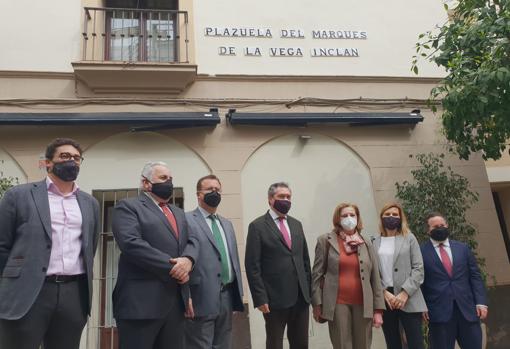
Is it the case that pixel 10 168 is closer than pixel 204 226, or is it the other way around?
pixel 204 226

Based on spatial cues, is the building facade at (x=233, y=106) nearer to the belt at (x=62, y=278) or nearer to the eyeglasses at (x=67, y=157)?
the eyeglasses at (x=67, y=157)

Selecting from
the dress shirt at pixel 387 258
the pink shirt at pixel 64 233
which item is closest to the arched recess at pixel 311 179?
the dress shirt at pixel 387 258

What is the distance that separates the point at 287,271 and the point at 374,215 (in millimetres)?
2928

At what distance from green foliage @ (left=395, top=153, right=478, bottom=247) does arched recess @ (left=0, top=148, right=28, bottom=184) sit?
507cm

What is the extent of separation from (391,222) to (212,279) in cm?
189

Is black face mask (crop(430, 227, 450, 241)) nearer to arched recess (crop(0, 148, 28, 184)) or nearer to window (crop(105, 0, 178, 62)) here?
window (crop(105, 0, 178, 62))

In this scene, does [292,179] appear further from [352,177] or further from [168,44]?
[168,44]

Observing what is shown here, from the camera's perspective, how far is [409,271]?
157 inches

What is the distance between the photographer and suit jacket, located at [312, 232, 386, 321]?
144 inches

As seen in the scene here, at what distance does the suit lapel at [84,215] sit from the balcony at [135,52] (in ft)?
11.3

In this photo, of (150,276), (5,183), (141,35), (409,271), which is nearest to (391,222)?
(409,271)

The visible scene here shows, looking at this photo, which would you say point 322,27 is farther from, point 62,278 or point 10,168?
point 62,278

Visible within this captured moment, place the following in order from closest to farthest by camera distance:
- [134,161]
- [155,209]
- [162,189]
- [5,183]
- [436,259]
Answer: [155,209], [162,189], [436,259], [5,183], [134,161]

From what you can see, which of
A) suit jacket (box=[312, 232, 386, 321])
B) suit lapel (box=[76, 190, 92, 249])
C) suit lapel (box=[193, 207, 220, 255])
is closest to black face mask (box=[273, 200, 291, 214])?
suit jacket (box=[312, 232, 386, 321])
